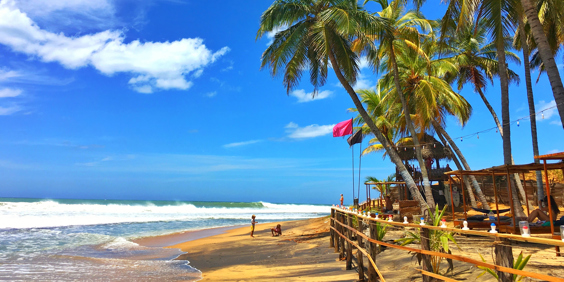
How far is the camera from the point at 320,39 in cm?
1375

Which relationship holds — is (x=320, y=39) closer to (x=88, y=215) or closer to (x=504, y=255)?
(x=504, y=255)

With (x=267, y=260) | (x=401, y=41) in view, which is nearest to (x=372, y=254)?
(x=267, y=260)

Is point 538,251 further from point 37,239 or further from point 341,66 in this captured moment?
point 37,239

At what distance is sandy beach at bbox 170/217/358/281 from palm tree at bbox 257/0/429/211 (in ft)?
16.3

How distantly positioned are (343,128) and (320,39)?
3.88 meters

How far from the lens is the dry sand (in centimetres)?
659

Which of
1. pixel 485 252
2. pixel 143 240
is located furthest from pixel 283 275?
pixel 143 240

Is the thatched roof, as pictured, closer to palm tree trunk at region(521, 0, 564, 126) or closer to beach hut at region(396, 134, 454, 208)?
beach hut at region(396, 134, 454, 208)

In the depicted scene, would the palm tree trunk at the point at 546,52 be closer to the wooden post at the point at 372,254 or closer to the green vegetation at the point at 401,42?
the green vegetation at the point at 401,42

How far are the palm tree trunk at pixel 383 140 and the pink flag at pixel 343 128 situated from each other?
82 centimetres

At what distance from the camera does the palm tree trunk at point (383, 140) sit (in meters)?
13.7

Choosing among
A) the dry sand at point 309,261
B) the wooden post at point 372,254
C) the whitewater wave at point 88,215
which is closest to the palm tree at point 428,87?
the dry sand at point 309,261

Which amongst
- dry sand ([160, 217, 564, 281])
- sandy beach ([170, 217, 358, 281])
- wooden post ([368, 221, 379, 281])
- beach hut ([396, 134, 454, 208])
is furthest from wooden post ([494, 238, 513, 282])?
beach hut ([396, 134, 454, 208])

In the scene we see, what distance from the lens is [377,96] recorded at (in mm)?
24078
